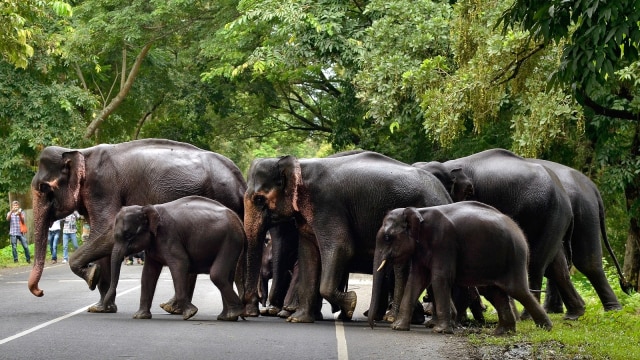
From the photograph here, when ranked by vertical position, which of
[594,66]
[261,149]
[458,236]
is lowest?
[261,149]

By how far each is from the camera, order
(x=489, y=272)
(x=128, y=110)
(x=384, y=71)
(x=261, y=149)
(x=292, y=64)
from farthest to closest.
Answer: (x=261, y=149) < (x=128, y=110) < (x=292, y=64) < (x=384, y=71) < (x=489, y=272)

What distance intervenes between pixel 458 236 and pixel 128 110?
36965 millimetres

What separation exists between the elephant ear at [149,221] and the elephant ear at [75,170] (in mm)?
2283

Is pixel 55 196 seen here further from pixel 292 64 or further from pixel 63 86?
pixel 63 86

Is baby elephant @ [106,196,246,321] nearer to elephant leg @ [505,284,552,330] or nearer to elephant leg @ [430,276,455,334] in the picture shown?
elephant leg @ [430,276,455,334]

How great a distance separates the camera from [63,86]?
125ft

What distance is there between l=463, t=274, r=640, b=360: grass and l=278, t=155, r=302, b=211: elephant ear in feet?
10.2

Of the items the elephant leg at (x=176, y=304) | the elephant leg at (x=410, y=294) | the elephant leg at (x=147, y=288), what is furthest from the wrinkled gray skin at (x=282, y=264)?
the elephant leg at (x=410, y=294)

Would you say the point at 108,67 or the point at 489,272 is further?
the point at 108,67

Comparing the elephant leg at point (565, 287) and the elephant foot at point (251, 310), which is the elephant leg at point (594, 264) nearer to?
the elephant leg at point (565, 287)

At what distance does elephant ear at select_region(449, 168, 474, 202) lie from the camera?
53.3ft

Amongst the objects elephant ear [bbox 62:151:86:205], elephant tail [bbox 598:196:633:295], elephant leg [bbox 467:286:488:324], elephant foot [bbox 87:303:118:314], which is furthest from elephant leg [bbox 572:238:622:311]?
elephant ear [bbox 62:151:86:205]

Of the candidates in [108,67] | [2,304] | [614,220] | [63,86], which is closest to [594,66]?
[2,304]

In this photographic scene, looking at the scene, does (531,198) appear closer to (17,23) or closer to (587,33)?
(587,33)
